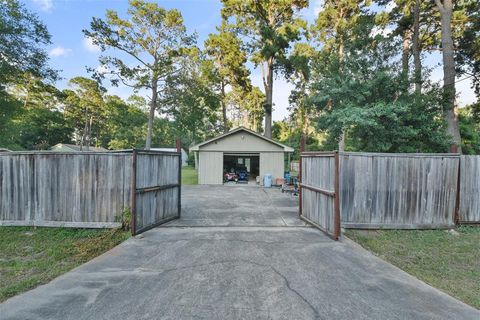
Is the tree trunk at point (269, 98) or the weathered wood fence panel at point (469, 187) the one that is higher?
the tree trunk at point (269, 98)

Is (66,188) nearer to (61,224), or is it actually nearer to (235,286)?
(61,224)

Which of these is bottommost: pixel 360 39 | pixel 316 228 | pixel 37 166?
pixel 316 228

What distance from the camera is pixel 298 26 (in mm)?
19766

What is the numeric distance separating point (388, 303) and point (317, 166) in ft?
12.1

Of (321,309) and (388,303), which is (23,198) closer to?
(321,309)

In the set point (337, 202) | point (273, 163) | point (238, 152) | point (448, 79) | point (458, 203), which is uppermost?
point (448, 79)

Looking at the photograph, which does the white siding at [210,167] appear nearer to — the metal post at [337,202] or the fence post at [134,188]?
the fence post at [134,188]

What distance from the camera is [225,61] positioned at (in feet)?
71.6

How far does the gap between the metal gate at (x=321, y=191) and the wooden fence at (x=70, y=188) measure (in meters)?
4.26

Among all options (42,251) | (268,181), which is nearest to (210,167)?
(268,181)

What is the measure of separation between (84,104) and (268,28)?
103 feet

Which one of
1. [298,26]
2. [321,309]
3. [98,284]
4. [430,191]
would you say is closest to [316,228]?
[430,191]

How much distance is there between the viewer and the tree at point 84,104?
3274cm

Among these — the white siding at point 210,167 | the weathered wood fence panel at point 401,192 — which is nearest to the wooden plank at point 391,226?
the weathered wood fence panel at point 401,192
